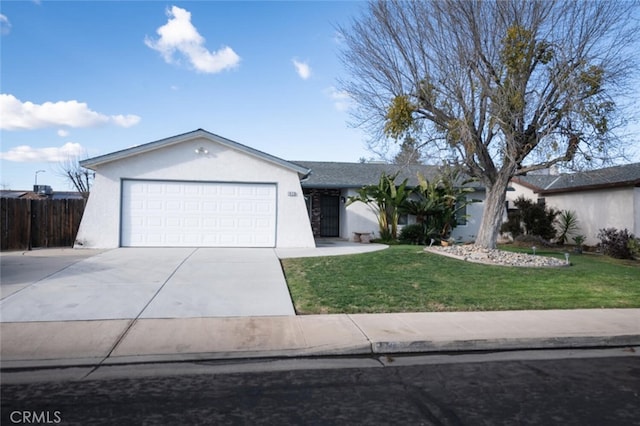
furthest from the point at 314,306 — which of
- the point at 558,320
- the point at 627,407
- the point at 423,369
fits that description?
the point at 627,407

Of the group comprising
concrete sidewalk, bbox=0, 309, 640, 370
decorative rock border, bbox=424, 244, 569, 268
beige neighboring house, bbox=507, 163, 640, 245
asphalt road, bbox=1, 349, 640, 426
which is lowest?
asphalt road, bbox=1, 349, 640, 426

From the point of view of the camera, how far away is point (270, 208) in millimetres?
16156

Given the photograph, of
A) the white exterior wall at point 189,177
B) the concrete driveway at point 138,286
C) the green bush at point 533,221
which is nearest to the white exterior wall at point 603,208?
the green bush at point 533,221

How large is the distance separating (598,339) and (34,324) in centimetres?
811

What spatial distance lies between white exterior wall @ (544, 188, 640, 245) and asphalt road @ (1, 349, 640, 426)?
52.1 ft

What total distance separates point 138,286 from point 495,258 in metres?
9.21

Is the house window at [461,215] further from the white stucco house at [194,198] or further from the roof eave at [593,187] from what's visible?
the white stucco house at [194,198]

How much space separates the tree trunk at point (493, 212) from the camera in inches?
555

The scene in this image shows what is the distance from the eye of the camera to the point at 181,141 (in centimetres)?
1559

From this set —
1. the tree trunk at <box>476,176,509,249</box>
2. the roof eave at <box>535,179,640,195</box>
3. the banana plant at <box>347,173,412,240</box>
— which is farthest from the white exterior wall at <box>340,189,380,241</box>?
the roof eave at <box>535,179,640,195</box>

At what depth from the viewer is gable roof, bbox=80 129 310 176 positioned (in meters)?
14.9

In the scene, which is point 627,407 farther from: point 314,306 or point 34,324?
point 34,324

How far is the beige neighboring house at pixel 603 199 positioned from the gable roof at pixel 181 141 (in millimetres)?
10515

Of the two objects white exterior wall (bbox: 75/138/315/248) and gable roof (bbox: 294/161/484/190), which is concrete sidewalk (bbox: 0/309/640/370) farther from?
gable roof (bbox: 294/161/484/190)
